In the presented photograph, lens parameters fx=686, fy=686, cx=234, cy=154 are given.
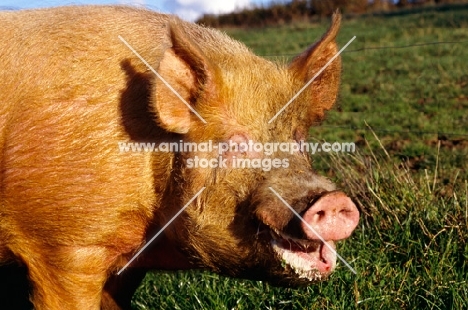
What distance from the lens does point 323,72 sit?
3877 mm

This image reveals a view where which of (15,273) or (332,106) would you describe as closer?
(332,106)

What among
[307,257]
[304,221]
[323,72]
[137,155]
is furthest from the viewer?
[323,72]

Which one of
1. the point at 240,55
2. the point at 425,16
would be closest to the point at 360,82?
the point at 425,16

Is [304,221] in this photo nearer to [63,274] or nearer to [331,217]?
[331,217]

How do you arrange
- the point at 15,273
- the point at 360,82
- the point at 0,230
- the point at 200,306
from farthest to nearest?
1. the point at 360,82
2. the point at 15,273
3. the point at 200,306
4. the point at 0,230

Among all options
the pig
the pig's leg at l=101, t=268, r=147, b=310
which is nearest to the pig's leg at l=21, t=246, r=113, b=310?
the pig

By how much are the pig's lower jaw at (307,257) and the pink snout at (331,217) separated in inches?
4.4

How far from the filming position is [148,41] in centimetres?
371

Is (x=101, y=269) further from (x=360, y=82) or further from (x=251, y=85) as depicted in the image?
(x=360, y=82)

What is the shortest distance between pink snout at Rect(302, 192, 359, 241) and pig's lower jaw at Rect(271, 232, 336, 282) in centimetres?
11

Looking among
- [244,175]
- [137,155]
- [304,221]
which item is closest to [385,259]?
[244,175]

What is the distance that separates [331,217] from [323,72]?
1181mm

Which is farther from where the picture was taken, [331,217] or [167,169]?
[167,169]

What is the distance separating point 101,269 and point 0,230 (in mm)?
558
